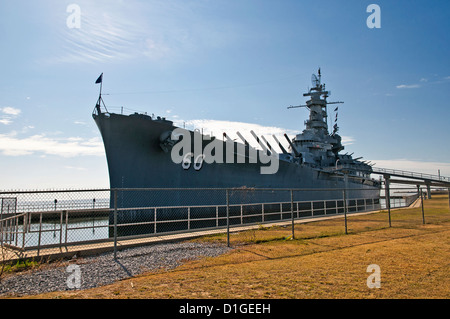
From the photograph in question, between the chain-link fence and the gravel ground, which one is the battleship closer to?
the chain-link fence

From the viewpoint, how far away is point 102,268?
198 inches

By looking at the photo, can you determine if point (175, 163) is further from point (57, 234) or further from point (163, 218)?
point (57, 234)

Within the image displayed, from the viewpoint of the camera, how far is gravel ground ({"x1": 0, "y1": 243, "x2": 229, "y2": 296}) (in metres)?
4.05

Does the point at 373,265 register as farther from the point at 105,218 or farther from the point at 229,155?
the point at 105,218

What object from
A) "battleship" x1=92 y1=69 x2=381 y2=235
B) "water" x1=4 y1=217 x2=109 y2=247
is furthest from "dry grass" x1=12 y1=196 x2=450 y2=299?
"battleship" x1=92 y1=69 x2=381 y2=235

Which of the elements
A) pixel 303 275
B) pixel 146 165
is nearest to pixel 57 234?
pixel 146 165

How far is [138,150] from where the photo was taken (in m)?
17.4

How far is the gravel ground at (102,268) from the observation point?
405cm

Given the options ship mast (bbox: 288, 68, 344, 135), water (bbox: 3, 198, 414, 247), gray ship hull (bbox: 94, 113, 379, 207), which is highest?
ship mast (bbox: 288, 68, 344, 135)

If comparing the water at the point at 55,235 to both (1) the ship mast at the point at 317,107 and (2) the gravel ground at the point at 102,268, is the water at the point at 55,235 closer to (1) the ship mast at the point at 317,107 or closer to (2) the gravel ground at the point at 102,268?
(2) the gravel ground at the point at 102,268

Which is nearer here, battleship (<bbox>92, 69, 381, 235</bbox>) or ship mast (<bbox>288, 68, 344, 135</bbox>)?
battleship (<bbox>92, 69, 381, 235</bbox>)

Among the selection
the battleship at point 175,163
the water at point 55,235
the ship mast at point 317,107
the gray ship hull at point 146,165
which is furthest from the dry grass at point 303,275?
the ship mast at point 317,107
